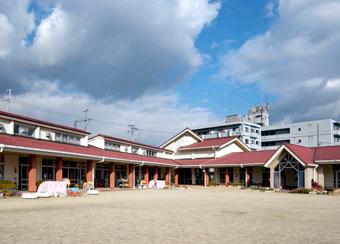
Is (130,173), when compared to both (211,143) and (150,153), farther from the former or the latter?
(211,143)

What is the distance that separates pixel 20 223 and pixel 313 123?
71.0 metres

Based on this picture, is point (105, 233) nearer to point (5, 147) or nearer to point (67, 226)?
point (67, 226)

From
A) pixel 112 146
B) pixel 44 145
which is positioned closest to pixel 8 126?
pixel 44 145

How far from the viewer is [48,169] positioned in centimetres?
2584

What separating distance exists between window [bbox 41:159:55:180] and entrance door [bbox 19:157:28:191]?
4.67 ft

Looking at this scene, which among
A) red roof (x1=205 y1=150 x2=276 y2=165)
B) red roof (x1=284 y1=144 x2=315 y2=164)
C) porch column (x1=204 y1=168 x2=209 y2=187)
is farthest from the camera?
porch column (x1=204 y1=168 x2=209 y2=187)

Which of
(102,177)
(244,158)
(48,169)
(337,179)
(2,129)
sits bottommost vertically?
(337,179)

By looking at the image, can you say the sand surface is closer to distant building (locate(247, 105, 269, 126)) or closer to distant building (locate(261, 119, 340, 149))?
distant building (locate(261, 119, 340, 149))

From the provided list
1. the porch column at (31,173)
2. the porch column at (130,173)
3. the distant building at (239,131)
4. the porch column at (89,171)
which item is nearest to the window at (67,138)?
the porch column at (89,171)

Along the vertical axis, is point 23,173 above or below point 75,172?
above

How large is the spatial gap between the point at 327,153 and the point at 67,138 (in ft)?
69.0

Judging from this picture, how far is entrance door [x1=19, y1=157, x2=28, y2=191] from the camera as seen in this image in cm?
2349

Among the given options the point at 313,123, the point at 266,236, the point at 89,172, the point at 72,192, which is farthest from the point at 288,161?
the point at 313,123

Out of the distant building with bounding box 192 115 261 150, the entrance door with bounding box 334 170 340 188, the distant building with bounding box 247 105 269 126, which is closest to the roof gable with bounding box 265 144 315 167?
the entrance door with bounding box 334 170 340 188
